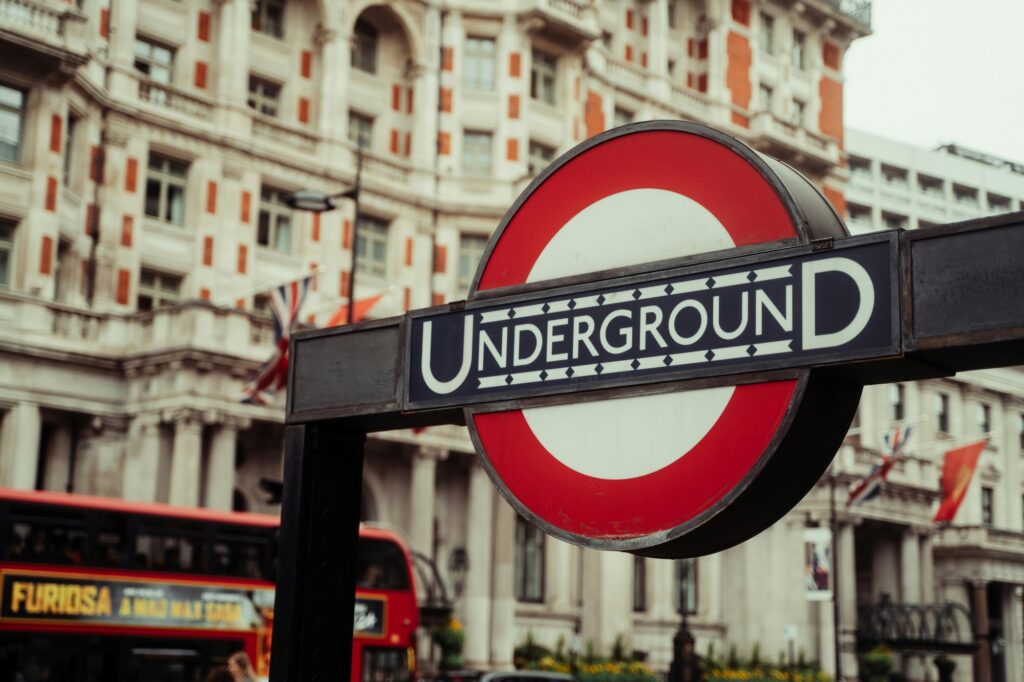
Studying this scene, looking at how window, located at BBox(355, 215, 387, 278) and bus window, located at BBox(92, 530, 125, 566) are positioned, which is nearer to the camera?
bus window, located at BBox(92, 530, 125, 566)

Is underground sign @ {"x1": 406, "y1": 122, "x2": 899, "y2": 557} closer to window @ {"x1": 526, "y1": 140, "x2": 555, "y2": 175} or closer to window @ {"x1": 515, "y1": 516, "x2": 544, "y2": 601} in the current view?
window @ {"x1": 515, "y1": 516, "x2": 544, "y2": 601}

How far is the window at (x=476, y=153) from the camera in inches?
1767

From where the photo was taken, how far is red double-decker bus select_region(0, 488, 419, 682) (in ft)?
66.8

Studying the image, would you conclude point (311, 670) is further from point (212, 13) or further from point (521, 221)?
point (212, 13)

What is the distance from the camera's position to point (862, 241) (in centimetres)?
355

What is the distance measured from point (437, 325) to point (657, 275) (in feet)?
3.07

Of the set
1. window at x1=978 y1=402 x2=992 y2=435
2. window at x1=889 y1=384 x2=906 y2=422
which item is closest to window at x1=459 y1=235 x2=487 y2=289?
window at x1=889 y1=384 x2=906 y2=422

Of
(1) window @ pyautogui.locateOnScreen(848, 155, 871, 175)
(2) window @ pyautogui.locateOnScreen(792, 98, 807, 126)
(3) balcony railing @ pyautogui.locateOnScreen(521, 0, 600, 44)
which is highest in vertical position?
(1) window @ pyautogui.locateOnScreen(848, 155, 871, 175)

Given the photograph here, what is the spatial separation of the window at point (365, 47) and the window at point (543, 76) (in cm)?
546

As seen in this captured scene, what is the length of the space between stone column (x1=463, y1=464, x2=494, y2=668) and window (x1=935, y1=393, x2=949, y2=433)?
112ft

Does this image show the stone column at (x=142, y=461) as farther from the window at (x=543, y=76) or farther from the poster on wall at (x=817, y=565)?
the poster on wall at (x=817, y=565)

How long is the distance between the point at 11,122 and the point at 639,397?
3265 cm

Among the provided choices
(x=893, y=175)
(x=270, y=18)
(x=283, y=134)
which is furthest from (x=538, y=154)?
(x=893, y=175)

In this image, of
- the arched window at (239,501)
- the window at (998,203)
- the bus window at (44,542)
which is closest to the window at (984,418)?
the arched window at (239,501)
